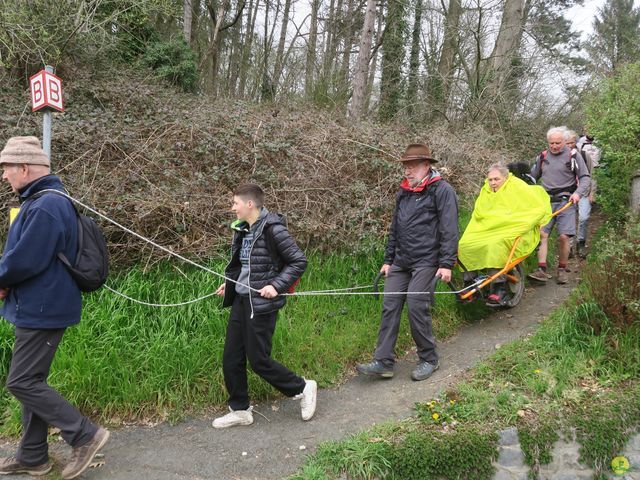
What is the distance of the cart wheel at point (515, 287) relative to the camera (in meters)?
5.71

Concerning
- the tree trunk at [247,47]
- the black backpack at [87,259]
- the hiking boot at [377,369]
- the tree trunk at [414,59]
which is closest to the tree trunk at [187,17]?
the tree trunk at [247,47]

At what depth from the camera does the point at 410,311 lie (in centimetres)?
448

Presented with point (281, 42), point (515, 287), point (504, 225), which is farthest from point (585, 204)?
point (281, 42)

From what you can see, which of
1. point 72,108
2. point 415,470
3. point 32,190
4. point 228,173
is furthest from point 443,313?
point 72,108

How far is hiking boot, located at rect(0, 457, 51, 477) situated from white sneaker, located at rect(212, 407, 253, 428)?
123 cm

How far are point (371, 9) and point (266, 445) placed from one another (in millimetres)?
9452

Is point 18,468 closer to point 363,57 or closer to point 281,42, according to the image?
point 363,57

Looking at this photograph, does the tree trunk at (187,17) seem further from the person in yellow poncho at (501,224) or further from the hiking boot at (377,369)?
the hiking boot at (377,369)

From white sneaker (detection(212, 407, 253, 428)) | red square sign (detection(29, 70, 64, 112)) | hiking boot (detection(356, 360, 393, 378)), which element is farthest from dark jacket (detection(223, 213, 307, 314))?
red square sign (detection(29, 70, 64, 112))

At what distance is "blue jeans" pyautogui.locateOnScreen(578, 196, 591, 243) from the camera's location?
301 inches

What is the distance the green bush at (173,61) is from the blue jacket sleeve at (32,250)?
30.8ft

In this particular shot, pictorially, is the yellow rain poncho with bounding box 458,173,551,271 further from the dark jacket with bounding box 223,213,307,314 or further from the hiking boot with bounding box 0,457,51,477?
the hiking boot with bounding box 0,457,51,477

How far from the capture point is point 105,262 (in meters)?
3.30

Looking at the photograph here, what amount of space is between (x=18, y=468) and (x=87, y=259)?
1.56 meters
